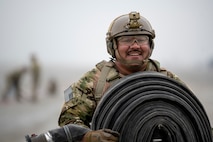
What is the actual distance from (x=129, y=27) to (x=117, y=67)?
35 cm

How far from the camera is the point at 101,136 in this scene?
3.01m

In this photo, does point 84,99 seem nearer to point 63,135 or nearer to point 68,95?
point 68,95

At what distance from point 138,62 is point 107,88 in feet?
0.99

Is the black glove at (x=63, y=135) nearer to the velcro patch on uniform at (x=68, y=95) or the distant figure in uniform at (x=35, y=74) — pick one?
the velcro patch on uniform at (x=68, y=95)

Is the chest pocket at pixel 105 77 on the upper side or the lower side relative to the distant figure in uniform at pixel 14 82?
lower

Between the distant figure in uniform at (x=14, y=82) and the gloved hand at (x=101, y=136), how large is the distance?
6.38 metres

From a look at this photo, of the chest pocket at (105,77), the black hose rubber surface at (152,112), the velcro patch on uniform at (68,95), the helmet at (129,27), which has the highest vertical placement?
the helmet at (129,27)

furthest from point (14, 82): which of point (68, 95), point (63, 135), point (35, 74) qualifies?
point (63, 135)

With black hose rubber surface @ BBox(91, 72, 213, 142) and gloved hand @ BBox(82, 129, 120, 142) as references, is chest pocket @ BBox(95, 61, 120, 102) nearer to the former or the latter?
black hose rubber surface @ BBox(91, 72, 213, 142)

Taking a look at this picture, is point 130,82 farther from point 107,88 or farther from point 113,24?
point 113,24

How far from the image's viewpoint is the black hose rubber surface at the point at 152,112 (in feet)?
10.1

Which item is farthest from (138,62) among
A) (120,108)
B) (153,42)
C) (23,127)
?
(23,127)

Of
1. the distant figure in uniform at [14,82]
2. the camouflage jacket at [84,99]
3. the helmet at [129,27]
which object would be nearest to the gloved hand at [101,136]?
the camouflage jacket at [84,99]

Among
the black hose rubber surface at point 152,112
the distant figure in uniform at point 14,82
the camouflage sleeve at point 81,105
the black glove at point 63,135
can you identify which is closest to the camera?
the black glove at point 63,135
